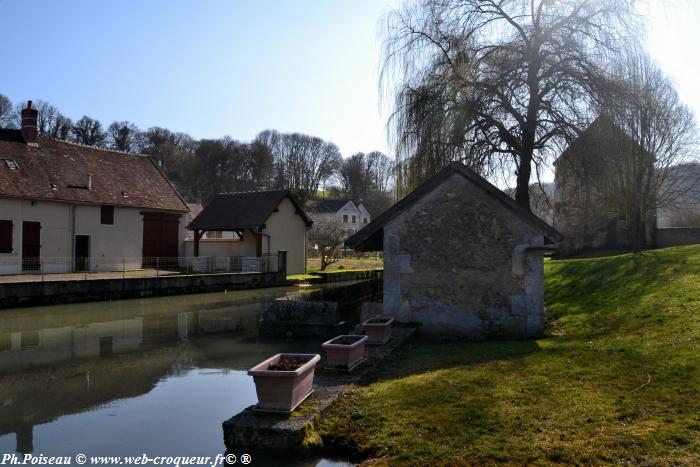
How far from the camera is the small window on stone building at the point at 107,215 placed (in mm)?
26516

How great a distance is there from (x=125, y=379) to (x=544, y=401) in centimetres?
672

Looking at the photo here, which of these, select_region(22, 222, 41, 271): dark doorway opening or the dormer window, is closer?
select_region(22, 222, 41, 271): dark doorway opening

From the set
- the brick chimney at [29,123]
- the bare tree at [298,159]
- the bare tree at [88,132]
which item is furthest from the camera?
the bare tree at [298,159]

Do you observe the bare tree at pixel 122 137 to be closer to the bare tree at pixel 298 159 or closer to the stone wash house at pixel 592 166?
the bare tree at pixel 298 159

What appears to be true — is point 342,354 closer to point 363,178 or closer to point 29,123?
point 29,123

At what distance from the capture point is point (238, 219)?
1204 inches

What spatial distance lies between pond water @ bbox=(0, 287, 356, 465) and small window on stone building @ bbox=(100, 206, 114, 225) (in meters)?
9.81

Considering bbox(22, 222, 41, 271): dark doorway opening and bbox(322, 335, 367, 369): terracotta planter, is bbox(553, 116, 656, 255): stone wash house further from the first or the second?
bbox(22, 222, 41, 271): dark doorway opening

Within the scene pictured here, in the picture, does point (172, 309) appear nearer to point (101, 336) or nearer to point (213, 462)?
point (101, 336)

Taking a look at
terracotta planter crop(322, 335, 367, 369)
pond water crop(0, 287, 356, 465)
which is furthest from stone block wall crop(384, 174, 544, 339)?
terracotta planter crop(322, 335, 367, 369)

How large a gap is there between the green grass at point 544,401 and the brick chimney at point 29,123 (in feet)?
79.6

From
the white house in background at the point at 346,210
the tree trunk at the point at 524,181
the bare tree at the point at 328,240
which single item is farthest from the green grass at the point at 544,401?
the white house in background at the point at 346,210

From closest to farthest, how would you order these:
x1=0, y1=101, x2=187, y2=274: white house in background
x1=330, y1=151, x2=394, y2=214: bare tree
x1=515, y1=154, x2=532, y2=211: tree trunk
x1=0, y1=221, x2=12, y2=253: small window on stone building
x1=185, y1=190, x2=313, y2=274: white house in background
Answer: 1. x1=515, y1=154, x2=532, y2=211: tree trunk
2. x1=0, y1=221, x2=12, y2=253: small window on stone building
3. x1=0, y1=101, x2=187, y2=274: white house in background
4. x1=185, y1=190, x2=313, y2=274: white house in background
5. x1=330, y1=151, x2=394, y2=214: bare tree

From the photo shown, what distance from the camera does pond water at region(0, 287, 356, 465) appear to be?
5918 mm
